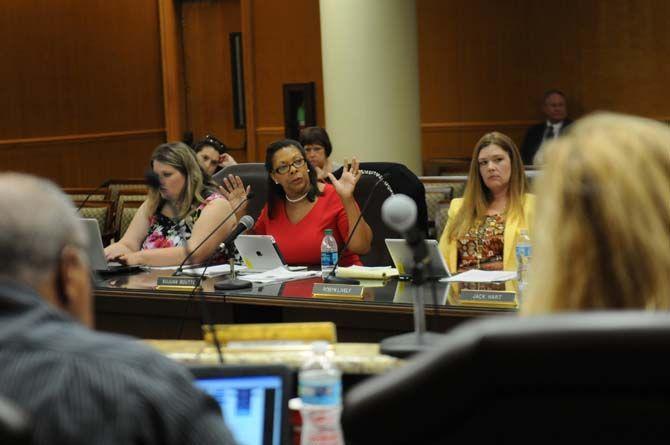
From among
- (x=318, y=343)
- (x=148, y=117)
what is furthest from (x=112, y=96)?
(x=318, y=343)

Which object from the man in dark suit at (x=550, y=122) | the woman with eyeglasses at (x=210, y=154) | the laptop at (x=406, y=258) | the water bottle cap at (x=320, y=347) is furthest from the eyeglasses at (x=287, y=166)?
the man in dark suit at (x=550, y=122)

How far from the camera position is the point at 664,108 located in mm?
10500

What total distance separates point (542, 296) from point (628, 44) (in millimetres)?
9976

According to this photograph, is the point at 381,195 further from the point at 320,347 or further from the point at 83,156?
the point at 83,156

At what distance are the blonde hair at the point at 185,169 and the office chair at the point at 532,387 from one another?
4559 mm

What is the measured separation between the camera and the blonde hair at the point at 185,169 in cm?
541

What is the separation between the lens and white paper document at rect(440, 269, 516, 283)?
425cm

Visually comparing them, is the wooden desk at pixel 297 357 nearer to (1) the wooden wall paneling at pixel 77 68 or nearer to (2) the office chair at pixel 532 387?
(2) the office chair at pixel 532 387

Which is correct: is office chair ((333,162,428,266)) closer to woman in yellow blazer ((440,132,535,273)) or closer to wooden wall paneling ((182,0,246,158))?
woman in yellow blazer ((440,132,535,273))

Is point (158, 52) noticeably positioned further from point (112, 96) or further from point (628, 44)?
point (628, 44)

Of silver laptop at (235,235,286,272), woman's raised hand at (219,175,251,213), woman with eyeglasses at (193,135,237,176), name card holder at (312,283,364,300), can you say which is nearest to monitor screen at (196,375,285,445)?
name card holder at (312,283,364,300)

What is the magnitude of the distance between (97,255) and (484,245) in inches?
71.1

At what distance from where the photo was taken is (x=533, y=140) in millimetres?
10305

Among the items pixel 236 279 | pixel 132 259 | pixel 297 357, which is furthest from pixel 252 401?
pixel 132 259
